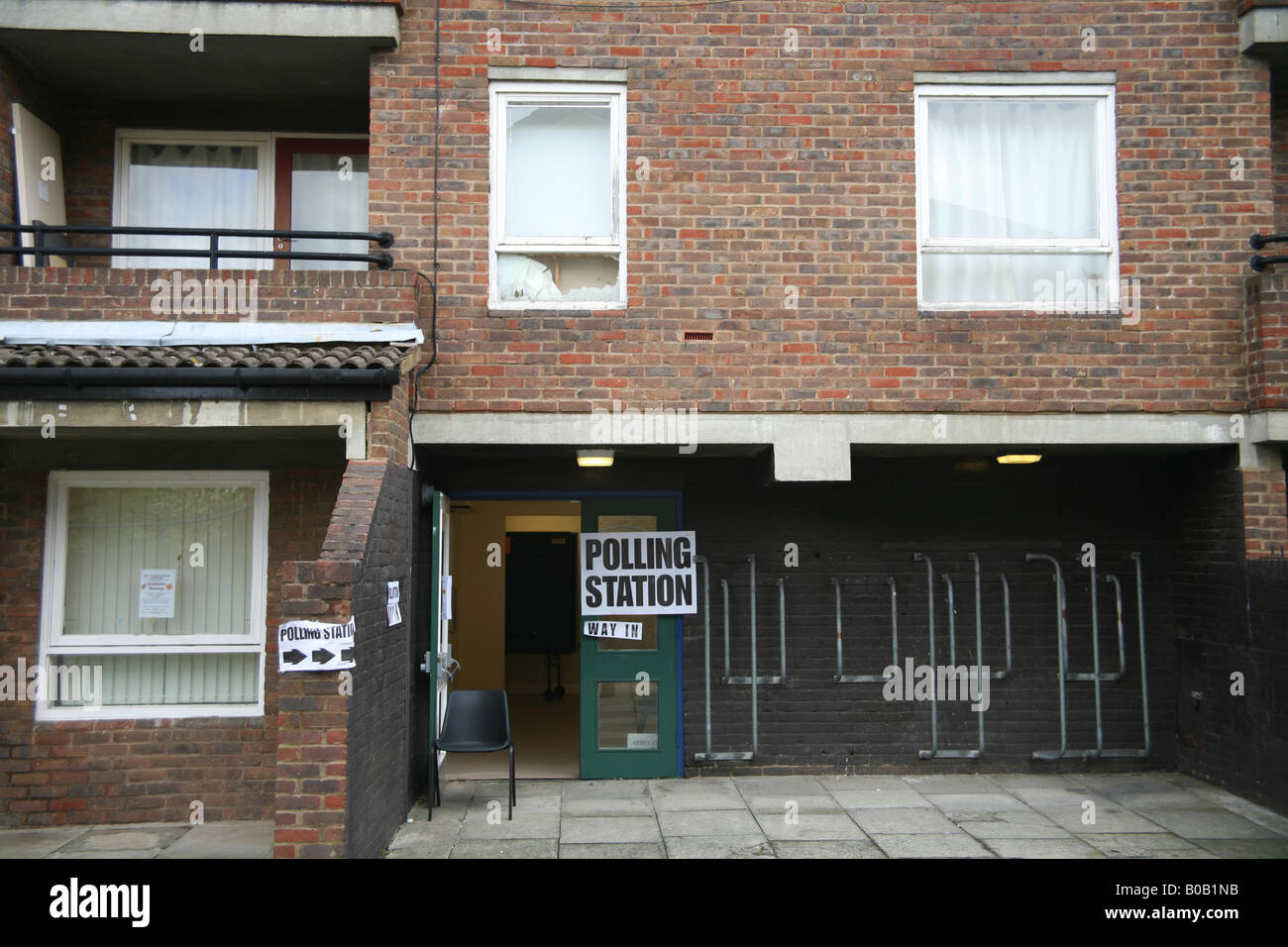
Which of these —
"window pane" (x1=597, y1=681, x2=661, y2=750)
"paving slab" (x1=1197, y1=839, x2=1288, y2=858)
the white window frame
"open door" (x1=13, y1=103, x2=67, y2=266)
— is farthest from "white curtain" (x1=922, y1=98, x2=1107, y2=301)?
"open door" (x1=13, y1=103, x2=67, y2=266)

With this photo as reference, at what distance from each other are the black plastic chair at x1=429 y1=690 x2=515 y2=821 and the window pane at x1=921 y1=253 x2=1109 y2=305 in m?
4.48

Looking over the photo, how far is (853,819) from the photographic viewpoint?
21.9 ft

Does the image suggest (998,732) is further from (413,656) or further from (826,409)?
(413,656)

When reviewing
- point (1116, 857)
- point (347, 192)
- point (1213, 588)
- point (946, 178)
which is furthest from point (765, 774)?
point (347, 192)

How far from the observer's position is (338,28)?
22.6 ft

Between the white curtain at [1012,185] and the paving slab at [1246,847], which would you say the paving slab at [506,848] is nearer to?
the paving slab at [1246,847]

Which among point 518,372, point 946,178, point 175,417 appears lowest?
point 175,417

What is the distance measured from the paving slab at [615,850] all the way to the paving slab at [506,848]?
0.09 metres

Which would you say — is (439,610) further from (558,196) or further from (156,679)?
(558,196)

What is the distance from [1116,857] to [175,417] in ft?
21.2

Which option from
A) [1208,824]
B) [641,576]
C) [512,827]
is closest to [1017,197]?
[641,576]

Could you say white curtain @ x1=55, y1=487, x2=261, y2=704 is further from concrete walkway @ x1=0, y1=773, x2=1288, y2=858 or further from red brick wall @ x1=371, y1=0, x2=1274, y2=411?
red brick wall @ x1=371, y1=0, x2=1274, y2=411

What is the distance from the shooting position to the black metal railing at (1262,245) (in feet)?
22.7

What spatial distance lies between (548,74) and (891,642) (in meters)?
5.27
